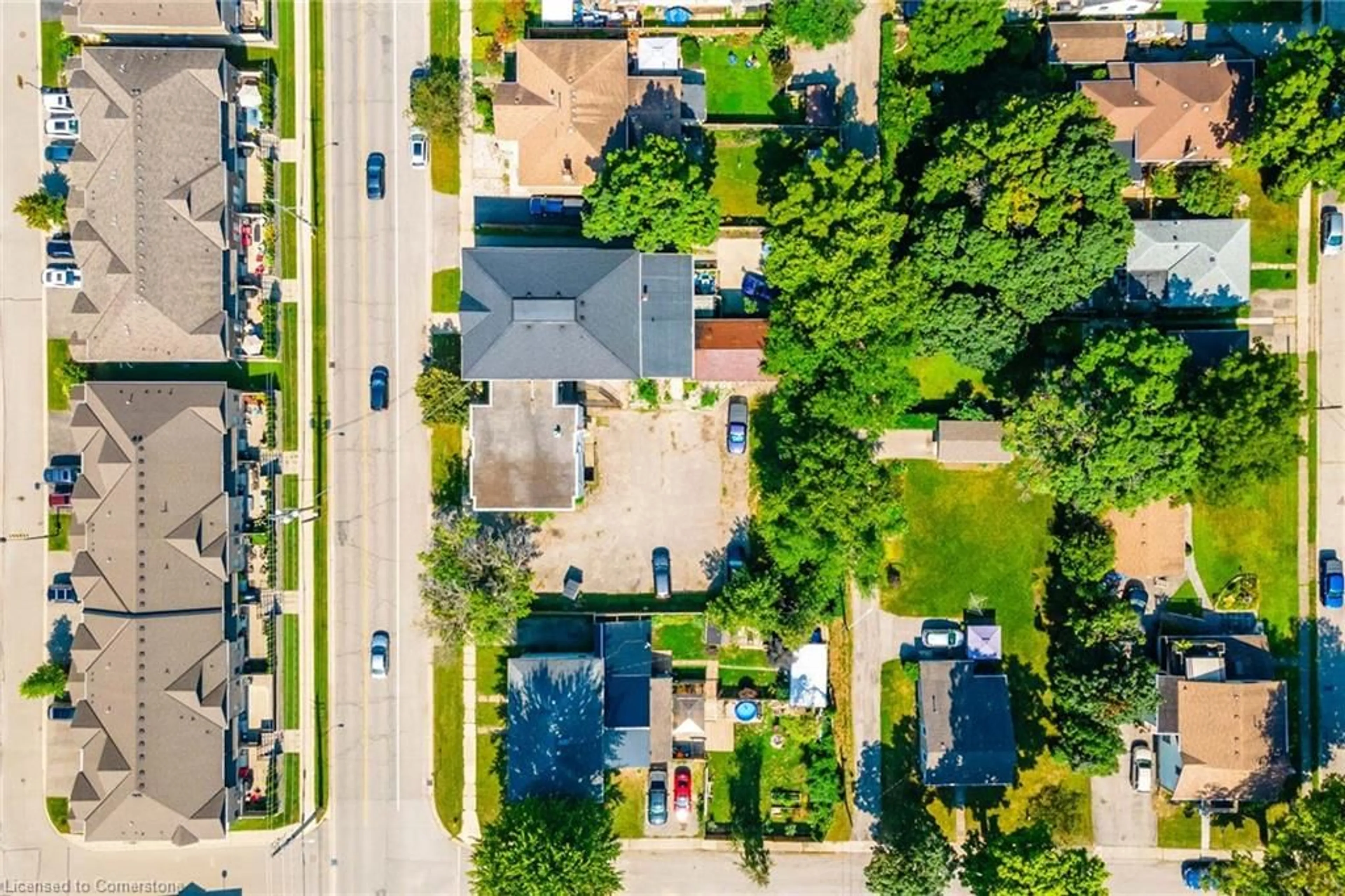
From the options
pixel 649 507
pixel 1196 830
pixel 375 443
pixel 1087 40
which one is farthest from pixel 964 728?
pixel 1087 40

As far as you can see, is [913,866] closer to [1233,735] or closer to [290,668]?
[1233,735]

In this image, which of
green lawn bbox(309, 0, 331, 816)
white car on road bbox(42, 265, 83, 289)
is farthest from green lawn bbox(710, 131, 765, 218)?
white car on road bbox(42, 265, 83, 289)

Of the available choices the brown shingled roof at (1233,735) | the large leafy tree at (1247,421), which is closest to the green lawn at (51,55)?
the large leafy tree at (1247,421)

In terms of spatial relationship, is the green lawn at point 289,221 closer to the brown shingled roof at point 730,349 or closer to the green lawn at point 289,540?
the green lawn at point 289,540

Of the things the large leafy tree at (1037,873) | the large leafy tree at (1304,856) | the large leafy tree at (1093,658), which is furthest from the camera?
the large leafy tree at (1093,658)

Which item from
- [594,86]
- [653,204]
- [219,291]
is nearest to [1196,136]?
[653,204]

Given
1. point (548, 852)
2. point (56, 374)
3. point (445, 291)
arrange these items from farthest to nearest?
point (445, 291) → point (56, 374) → point (548, 852)
